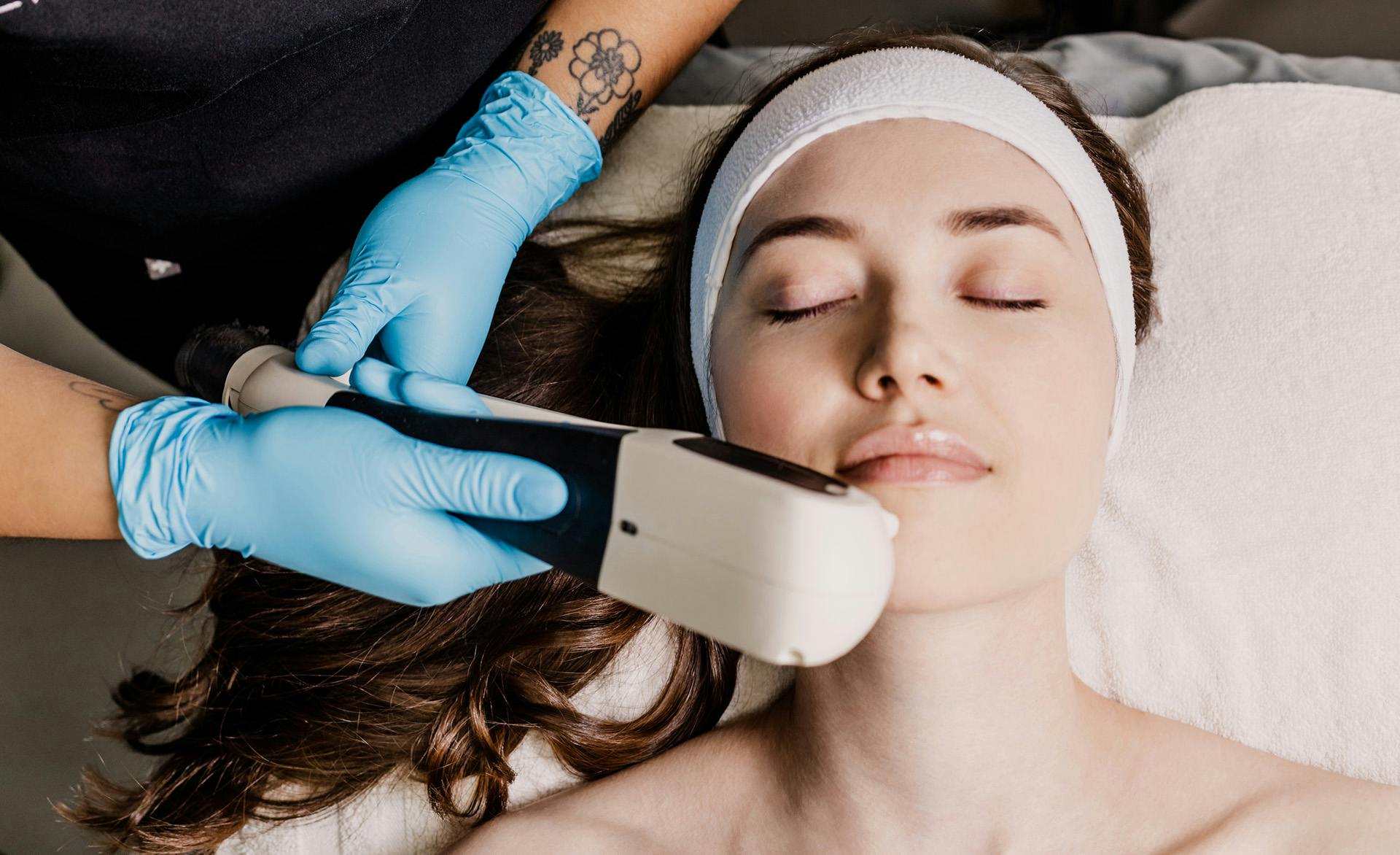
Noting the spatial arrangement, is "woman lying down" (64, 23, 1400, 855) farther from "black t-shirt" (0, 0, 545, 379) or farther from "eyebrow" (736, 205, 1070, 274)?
"black t-shirt" (0, 0, 545, 379)

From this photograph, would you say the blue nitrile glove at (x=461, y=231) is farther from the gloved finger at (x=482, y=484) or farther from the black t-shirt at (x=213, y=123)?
the gloved finger at (x=482, y=484)

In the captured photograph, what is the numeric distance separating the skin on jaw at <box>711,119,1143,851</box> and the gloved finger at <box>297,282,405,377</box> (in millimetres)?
394

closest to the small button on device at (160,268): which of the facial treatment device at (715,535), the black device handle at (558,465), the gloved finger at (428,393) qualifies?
the gloved finger at (428,393)

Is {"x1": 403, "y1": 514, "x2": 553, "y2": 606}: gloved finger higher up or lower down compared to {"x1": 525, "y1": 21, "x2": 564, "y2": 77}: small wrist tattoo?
lower down

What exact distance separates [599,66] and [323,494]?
746 millimetres

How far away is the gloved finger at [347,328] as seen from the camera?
108 cm

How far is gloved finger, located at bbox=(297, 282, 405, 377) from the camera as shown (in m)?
1.08

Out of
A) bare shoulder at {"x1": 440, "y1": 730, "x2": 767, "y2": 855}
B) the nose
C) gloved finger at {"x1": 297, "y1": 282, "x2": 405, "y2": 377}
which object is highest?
gloved finger at {"x1": 297, "y1": 282, "x2": 405, "y2": 377}

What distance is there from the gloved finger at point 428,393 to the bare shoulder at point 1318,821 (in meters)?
0.95

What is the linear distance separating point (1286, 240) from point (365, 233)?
4.20 ft

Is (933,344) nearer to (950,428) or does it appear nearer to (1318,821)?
(950,428)

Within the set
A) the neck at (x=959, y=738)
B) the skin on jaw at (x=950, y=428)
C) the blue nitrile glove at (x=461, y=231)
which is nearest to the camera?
the skin on jaw at (x=950, y=428)

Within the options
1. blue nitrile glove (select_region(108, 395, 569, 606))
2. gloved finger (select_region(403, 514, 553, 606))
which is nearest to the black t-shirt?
blue nitrile glove (select_region(108, 395, 569, 606))

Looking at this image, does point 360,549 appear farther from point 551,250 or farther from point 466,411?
point 551,250
